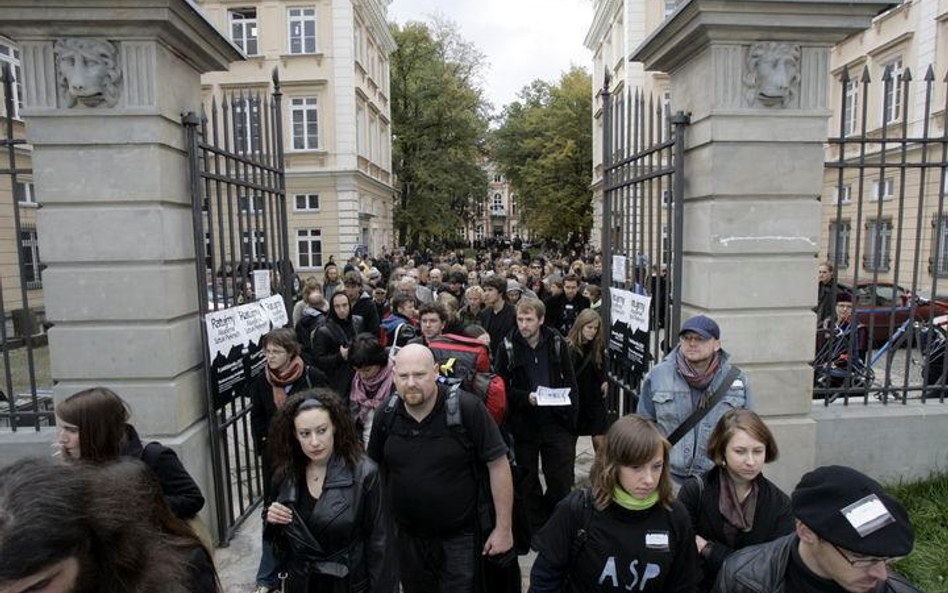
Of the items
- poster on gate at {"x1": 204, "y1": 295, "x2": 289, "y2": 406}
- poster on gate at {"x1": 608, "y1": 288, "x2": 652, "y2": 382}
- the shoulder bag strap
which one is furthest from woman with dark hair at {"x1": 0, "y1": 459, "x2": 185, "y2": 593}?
poster on gate at {"x1": 608, "y1": 288, "x2": 652, "y2": 382}

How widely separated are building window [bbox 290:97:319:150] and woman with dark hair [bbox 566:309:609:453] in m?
24.0

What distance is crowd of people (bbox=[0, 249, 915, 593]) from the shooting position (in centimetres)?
133

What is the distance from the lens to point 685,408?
364cm

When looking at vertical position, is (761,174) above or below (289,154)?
below

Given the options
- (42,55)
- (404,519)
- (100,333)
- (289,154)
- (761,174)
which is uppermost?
(289,154)

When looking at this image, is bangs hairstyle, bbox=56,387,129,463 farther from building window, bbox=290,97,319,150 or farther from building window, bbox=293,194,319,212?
building window, bbox=290,97,319,150

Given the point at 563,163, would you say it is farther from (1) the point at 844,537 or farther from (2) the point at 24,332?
(1) the point at 844,537

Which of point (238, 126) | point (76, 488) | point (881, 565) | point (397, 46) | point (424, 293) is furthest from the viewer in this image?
point (397, 46)

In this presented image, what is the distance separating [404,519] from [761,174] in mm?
3402

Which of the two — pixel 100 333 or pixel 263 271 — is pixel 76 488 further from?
pixel 263 271

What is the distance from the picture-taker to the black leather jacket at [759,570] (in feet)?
6.58

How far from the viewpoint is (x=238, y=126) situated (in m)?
5.21

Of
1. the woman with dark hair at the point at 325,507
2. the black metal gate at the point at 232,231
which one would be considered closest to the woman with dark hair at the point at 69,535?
the woman with dark hair at the point at 325,507

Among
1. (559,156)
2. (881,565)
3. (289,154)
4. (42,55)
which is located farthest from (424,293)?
(559,156)
